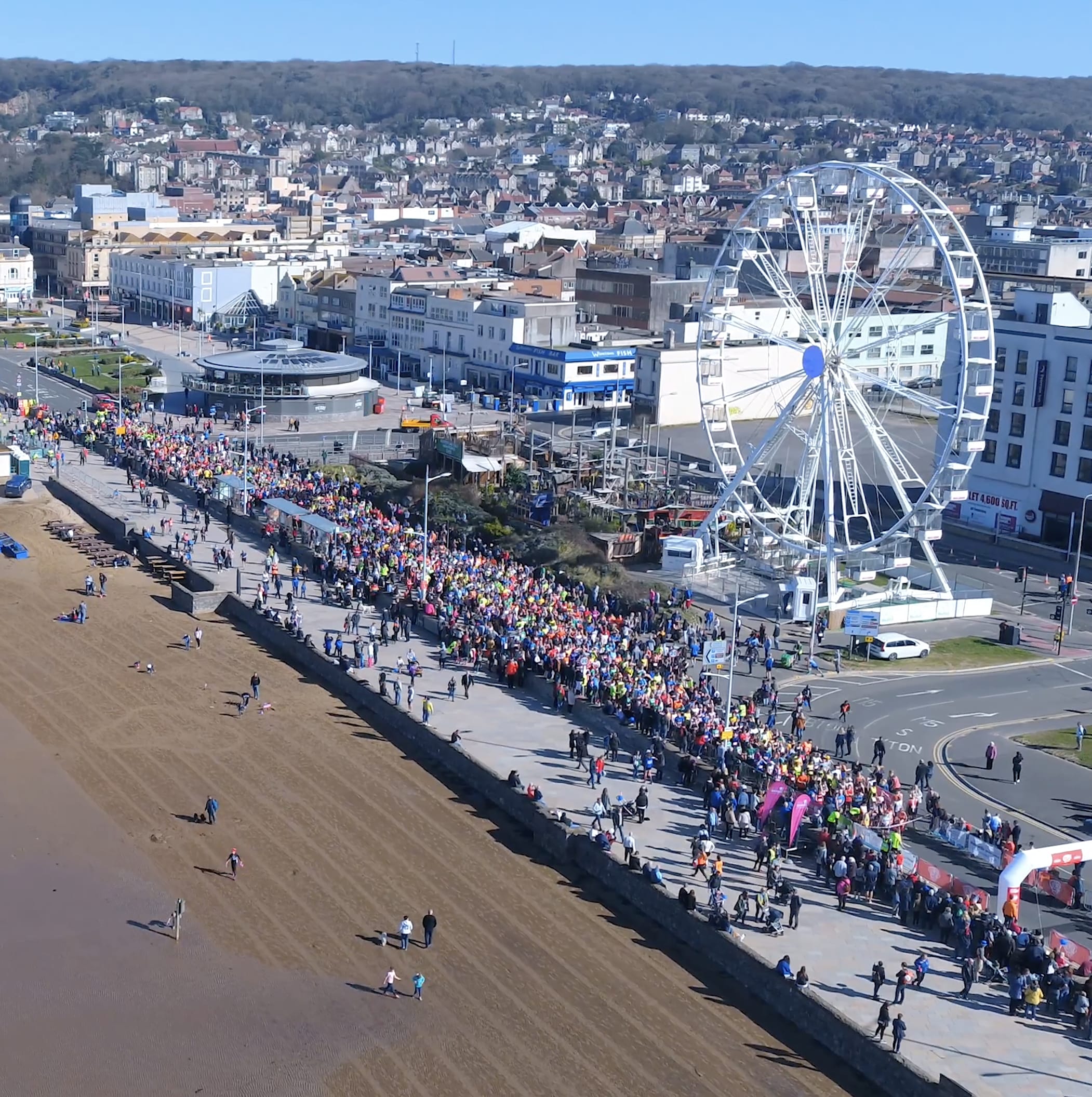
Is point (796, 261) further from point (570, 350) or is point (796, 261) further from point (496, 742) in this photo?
point (496, 742)

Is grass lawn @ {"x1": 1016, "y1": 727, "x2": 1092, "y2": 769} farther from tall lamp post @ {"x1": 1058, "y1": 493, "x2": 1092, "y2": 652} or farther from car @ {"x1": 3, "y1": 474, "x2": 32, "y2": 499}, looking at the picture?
car @ {"x1": 3, "y1": 474, "x2": 32, "y2": 499}

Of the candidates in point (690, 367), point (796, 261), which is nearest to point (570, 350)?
point (690, 367)

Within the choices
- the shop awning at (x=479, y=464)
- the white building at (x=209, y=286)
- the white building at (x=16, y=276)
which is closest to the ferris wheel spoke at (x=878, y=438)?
the shop awning at (x=479, y=464)

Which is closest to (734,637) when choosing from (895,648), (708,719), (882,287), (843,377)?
(708,719)

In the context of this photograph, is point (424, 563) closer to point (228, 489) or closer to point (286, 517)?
point (286, 517)

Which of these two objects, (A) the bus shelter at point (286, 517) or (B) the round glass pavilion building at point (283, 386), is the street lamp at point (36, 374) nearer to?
(B) the round glass pavilion building at point (283, 386)

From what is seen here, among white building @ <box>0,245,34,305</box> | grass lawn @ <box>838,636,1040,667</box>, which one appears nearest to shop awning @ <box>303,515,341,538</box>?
grass lawn @ <box>838,636,1040,667</box>

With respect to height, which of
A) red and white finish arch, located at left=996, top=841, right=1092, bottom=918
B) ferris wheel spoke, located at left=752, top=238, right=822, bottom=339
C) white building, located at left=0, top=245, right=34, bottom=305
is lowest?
red and white finish arch, located at left=996, top=841, right=1092, bottom=918
